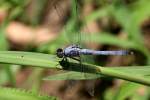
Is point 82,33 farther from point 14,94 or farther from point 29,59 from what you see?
point 14,94

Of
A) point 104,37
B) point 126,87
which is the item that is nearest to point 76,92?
point 104,37

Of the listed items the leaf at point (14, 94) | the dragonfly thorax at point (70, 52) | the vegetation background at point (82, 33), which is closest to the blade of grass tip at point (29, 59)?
the leaf at point (14, 94)

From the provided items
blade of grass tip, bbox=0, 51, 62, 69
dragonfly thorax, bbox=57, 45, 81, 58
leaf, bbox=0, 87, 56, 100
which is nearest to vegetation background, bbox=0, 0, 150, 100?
dragonfly thorax, bbox=57, 45, 81, 58

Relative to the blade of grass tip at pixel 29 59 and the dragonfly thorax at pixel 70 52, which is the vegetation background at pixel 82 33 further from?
the blade of grass tip at pixel 29 59

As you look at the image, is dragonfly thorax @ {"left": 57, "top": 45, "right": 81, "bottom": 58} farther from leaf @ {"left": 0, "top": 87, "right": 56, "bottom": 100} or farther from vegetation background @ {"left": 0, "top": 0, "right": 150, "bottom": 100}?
vegetation background @ {"left": 0, "top": 0, "right": 150, "bottom": 100}

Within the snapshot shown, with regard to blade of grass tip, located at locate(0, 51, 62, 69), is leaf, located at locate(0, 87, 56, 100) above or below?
below
